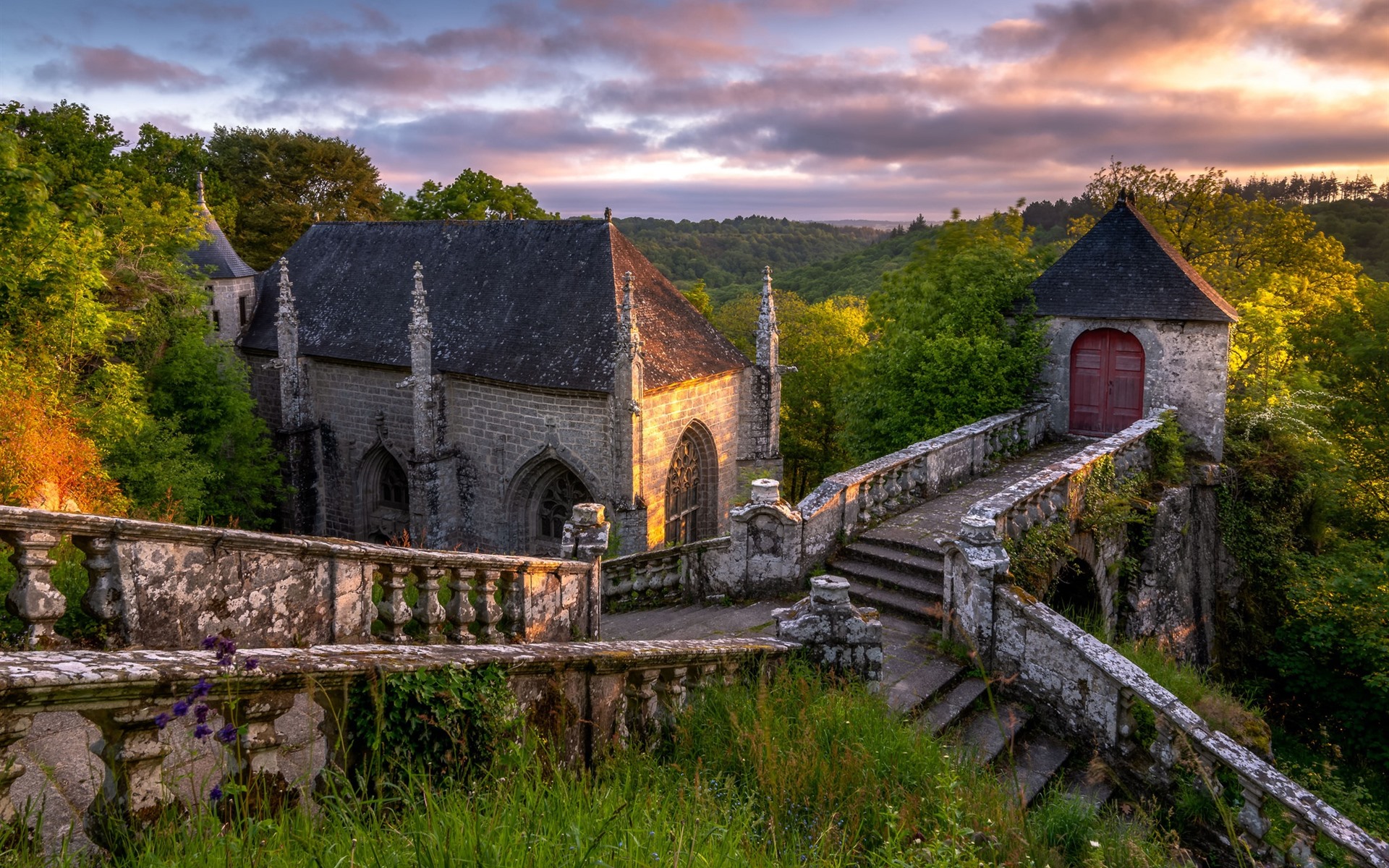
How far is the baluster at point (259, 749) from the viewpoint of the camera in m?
3.36

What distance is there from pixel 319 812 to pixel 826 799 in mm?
2618

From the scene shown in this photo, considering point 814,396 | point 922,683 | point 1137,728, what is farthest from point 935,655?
Answer: point 814,396

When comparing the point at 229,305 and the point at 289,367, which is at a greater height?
the point at 229,305

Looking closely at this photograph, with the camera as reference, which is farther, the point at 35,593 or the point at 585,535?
the point at 585,535

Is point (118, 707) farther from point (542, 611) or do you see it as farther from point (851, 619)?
point (851, 619)

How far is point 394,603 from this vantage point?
5645 millimetres

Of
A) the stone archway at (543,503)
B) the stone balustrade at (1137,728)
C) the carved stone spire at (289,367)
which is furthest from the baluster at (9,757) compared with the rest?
the carved stone spire at (289,367)

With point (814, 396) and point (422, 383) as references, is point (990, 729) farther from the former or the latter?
point (814, 396)

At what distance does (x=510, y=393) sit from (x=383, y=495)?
5976mm

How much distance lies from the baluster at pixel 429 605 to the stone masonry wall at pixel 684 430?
37.2ft

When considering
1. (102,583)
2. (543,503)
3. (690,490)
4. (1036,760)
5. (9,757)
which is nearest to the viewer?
(9,757)

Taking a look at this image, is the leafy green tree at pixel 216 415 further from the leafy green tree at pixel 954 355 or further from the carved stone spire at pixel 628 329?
the leafy green tree at pixel 954 355

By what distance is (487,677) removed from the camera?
4422mm

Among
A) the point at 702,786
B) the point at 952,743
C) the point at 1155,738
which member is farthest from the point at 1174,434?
the point at 702,786
